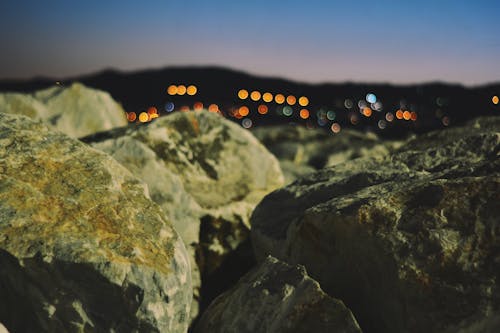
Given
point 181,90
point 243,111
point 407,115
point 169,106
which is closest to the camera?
point 169,106

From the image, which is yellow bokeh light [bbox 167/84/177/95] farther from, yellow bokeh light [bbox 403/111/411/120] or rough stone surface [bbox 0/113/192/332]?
rough stone surface [bbox 0/113/192/332]

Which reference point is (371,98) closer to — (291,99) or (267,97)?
(291,99)

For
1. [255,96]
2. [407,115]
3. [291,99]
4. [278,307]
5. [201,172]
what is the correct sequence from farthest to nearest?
[291,99]
[255,96]
[407,115]
[201,172]
[278,307]

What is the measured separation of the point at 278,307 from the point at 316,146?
9.13 metres

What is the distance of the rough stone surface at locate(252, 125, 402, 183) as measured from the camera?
1105cm

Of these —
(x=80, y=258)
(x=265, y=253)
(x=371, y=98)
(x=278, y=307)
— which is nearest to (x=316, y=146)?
(x=265, y=253)

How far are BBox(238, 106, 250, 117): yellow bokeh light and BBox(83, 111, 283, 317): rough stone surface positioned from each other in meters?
115

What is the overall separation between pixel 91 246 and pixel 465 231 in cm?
210

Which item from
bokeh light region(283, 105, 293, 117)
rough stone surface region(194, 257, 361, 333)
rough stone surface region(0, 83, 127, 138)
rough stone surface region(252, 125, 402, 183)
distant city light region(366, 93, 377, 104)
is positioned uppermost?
rough stone surface region(0, 83, 127, 138)

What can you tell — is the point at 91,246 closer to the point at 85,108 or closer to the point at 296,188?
the point at 296,188

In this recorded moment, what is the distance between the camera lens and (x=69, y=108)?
805 centimetres

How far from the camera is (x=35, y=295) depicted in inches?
118

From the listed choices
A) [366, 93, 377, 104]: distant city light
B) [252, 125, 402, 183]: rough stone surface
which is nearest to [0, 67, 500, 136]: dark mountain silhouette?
[366, 93, 377, 104]: distant city light

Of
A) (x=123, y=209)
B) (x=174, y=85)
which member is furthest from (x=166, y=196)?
(x=174, y=85)
